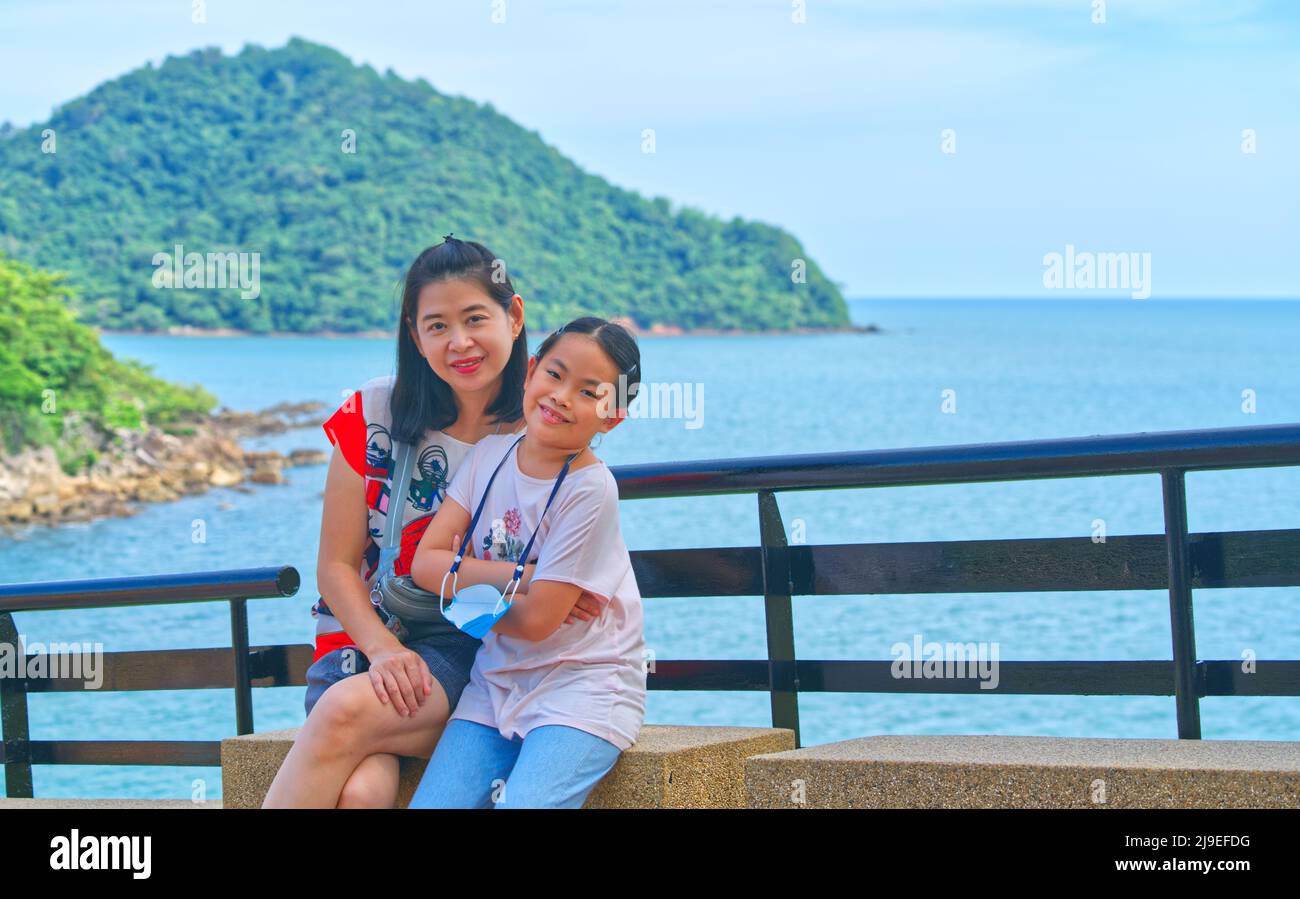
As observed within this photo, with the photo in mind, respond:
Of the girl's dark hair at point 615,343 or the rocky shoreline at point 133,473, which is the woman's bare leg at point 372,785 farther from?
the rocky shoreline at point 133,473

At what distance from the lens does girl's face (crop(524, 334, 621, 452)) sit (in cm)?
296

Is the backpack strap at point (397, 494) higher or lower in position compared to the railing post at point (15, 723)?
higher

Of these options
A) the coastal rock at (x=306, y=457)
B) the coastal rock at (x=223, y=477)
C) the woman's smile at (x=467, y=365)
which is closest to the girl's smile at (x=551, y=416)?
the woman's smile at (x=467, y=365)

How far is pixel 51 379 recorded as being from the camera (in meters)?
45.9

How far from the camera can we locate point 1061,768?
2.80 m

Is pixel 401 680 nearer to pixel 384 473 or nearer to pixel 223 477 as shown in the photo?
pixel 384 473

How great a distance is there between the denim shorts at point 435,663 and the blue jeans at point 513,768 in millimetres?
112

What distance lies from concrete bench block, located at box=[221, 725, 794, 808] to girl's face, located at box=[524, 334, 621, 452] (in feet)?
2.13

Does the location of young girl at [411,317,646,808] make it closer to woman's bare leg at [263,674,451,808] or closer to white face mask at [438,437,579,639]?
white face mask at [438,437,579,639]

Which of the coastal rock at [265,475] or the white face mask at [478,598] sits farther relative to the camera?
the coastal rock at [265,475]

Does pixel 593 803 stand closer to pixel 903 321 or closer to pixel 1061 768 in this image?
pixel 1061 768

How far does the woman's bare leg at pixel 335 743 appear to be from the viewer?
2803 mm
